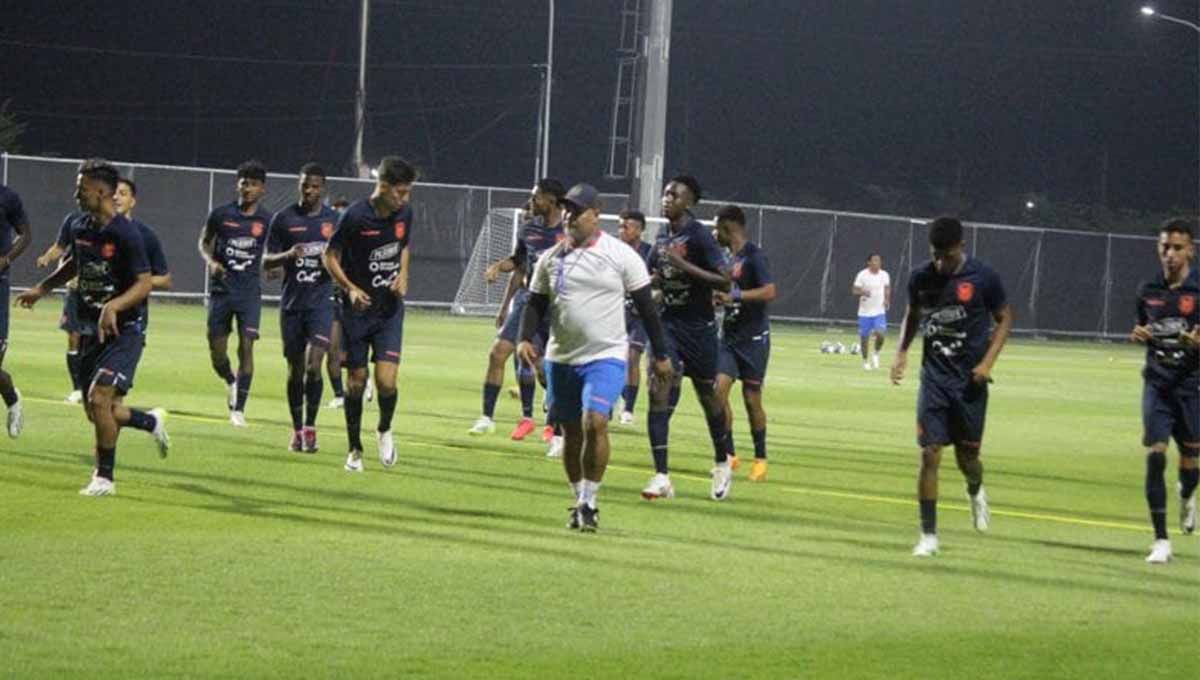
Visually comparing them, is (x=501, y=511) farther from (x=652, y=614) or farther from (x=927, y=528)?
(x=652, y=614)

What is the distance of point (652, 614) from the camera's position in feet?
35.2

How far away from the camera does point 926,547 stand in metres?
13.6

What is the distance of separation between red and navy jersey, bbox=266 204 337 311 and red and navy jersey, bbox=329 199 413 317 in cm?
207

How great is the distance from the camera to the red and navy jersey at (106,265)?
14.9 m

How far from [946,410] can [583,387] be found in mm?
2293

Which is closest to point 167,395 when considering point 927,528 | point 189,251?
point 927,528

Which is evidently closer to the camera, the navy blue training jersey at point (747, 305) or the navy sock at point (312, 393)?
the navy blue training jersey at point (747, 305)

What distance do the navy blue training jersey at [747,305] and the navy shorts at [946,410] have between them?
14.6 ft

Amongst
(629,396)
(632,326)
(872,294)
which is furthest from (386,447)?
(872,294)

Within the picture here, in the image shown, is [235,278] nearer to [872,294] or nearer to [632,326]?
[632,326]

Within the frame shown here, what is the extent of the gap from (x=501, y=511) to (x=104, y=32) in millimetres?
53633

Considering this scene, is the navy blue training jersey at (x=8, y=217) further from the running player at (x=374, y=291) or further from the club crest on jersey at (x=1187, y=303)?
the club crest on jersey at (x=1187, y=303)

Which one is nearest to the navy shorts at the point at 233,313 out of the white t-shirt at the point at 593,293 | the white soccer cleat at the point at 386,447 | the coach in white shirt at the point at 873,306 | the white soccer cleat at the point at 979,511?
the white soccer cleat at the point at 386,447

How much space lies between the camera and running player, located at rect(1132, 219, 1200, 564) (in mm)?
14094
